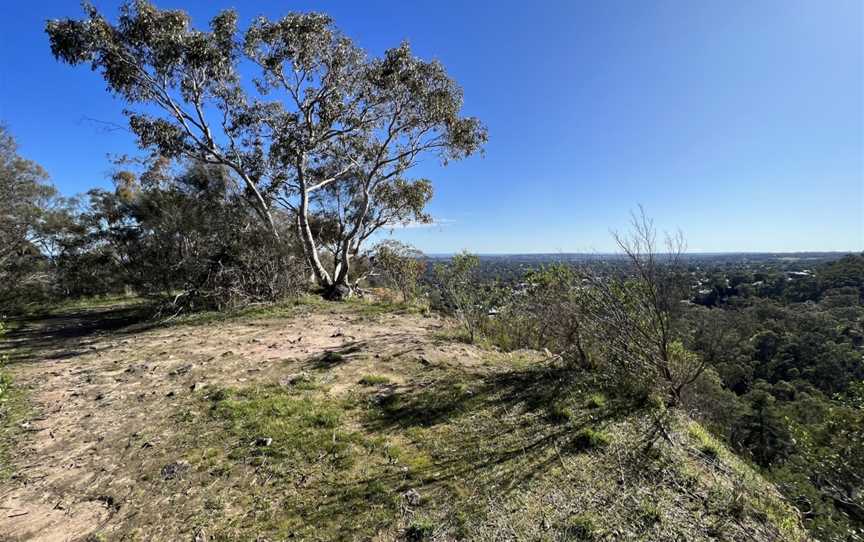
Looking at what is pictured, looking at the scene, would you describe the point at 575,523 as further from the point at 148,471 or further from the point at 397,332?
the point at 397,332

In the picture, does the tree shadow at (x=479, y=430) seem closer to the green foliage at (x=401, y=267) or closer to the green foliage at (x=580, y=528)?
the green foliage at (x=580, y=528)

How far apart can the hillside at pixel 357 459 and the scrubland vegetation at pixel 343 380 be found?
21 mm

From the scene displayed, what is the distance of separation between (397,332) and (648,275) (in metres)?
4.29

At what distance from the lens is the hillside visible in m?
2.33

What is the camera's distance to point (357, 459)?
3018 mm

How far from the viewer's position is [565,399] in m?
3.93

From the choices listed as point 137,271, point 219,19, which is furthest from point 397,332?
point 219,19

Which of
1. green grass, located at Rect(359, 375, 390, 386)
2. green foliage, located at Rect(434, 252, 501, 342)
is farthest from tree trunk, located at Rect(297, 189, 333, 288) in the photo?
green grass, located at Rect(359, 375, 390, 386)

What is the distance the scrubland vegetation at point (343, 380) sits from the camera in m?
2.48

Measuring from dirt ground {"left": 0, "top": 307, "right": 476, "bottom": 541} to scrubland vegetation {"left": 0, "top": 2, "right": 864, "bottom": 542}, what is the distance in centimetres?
3

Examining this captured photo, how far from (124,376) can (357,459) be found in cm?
393

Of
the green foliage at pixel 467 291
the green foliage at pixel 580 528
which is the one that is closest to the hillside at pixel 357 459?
the green foliage at pixel 580 528

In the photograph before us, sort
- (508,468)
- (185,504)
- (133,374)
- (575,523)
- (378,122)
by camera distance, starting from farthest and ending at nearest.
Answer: (378,122)
(133,374)
(508,468)
(185,504)
(575,523)

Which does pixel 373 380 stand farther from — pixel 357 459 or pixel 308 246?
pixel 308 246
